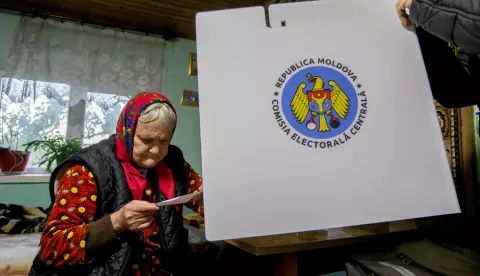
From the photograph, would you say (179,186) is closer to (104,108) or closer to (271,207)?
(271,207)

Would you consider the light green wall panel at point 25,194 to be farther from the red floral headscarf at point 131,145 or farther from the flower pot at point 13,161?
the red floral headscarf at point 131,145

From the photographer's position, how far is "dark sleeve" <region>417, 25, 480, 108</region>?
587 millimetres

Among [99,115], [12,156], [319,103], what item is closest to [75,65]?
[99,115]

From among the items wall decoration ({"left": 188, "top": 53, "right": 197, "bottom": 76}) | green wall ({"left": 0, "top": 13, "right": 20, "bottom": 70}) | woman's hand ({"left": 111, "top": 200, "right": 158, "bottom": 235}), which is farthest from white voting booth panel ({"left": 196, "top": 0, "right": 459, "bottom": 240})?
green wall ({"left": 0, "top": 13, "right": 20, "bottom": 70})

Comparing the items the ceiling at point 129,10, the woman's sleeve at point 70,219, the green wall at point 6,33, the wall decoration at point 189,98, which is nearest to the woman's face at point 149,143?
the woman's sleeve at point 70,219

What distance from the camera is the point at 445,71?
1.95 ft

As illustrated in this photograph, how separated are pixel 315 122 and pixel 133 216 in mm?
483

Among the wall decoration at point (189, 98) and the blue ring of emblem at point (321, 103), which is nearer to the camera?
the blue ring of emblem at point (321, 103)

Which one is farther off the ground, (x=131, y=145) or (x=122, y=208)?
(x=131, y=145)

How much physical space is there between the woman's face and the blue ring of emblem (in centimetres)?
44

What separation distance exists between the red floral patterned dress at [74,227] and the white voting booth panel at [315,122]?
17.8 inches

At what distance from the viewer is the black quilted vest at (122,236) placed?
0.78 m

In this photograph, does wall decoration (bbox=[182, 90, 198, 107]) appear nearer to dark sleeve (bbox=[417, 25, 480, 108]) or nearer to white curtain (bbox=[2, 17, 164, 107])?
white curtain (bbox=[2, 17, 164, 107])

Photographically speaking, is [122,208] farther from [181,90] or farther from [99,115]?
[181,90]
